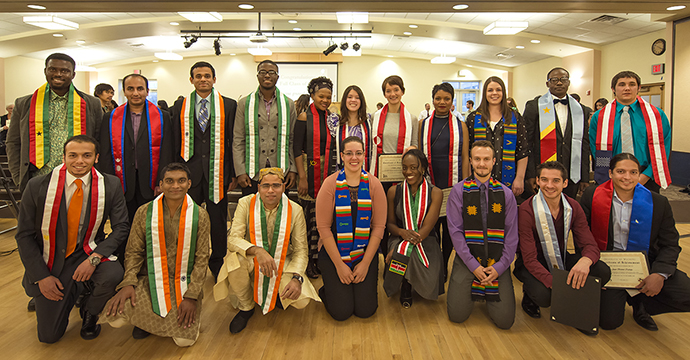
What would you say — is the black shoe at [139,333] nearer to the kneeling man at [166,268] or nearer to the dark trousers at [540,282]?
the kneeling man at [166,268]

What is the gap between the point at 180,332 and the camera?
2.36 m

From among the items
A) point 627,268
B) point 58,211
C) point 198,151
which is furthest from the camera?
→ point 198,151

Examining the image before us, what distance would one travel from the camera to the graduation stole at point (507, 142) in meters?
3.20

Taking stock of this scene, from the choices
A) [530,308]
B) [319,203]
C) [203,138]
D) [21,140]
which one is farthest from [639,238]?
[21,140]

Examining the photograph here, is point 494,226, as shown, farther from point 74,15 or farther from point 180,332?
point 74,15

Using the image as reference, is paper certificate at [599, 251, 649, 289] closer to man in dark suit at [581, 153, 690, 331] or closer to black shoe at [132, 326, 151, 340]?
man in dark suit at [581, 153, 690, 331]

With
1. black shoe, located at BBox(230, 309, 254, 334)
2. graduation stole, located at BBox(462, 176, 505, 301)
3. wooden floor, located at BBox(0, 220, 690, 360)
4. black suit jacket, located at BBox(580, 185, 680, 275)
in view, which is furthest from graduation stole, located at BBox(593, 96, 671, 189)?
black shoe, located at BBox(230, 309, 254, 334)

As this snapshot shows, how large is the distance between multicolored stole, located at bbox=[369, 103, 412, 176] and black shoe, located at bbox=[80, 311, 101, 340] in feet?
7.17

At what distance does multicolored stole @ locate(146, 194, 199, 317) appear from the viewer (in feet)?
7.84

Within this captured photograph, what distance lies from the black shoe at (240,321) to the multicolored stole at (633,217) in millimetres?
2420

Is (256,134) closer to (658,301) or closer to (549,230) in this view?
(549,230)

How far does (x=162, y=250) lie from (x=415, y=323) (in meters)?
1.69

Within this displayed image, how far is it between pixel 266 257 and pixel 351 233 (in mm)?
611

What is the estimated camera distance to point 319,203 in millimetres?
2830
